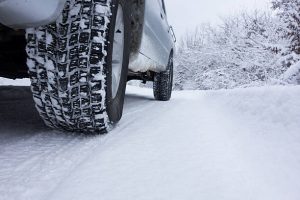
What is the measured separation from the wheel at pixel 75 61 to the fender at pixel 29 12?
8cm

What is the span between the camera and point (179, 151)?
1.39 m

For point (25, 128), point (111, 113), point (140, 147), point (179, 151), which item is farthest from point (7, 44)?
point (179, 151)

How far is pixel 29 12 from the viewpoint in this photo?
1.14m

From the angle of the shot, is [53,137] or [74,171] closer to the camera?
[74,171]

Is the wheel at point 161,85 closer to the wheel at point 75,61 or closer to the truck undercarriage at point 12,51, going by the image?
the truck undercarriage at point 12,51

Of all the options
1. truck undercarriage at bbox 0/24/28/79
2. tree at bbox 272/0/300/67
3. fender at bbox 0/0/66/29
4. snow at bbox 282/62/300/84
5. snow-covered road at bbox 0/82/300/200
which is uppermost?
tree at bbox 272/0/300/67

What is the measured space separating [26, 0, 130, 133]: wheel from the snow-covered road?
6.6 inches

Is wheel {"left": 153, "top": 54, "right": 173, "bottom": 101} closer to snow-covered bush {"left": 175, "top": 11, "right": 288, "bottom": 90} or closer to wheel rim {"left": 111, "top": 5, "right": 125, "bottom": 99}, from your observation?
wheel rim {"left": 111, "top": 5, "right": 125, "bottom": 99}

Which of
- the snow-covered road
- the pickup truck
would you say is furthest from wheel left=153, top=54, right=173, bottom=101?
the pickup truck

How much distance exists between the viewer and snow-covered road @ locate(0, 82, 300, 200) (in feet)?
3.28

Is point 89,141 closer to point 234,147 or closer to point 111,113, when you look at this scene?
point 111,113

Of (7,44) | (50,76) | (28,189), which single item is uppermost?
(7,44)

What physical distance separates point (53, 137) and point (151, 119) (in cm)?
78

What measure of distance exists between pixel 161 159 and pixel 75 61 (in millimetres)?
495
